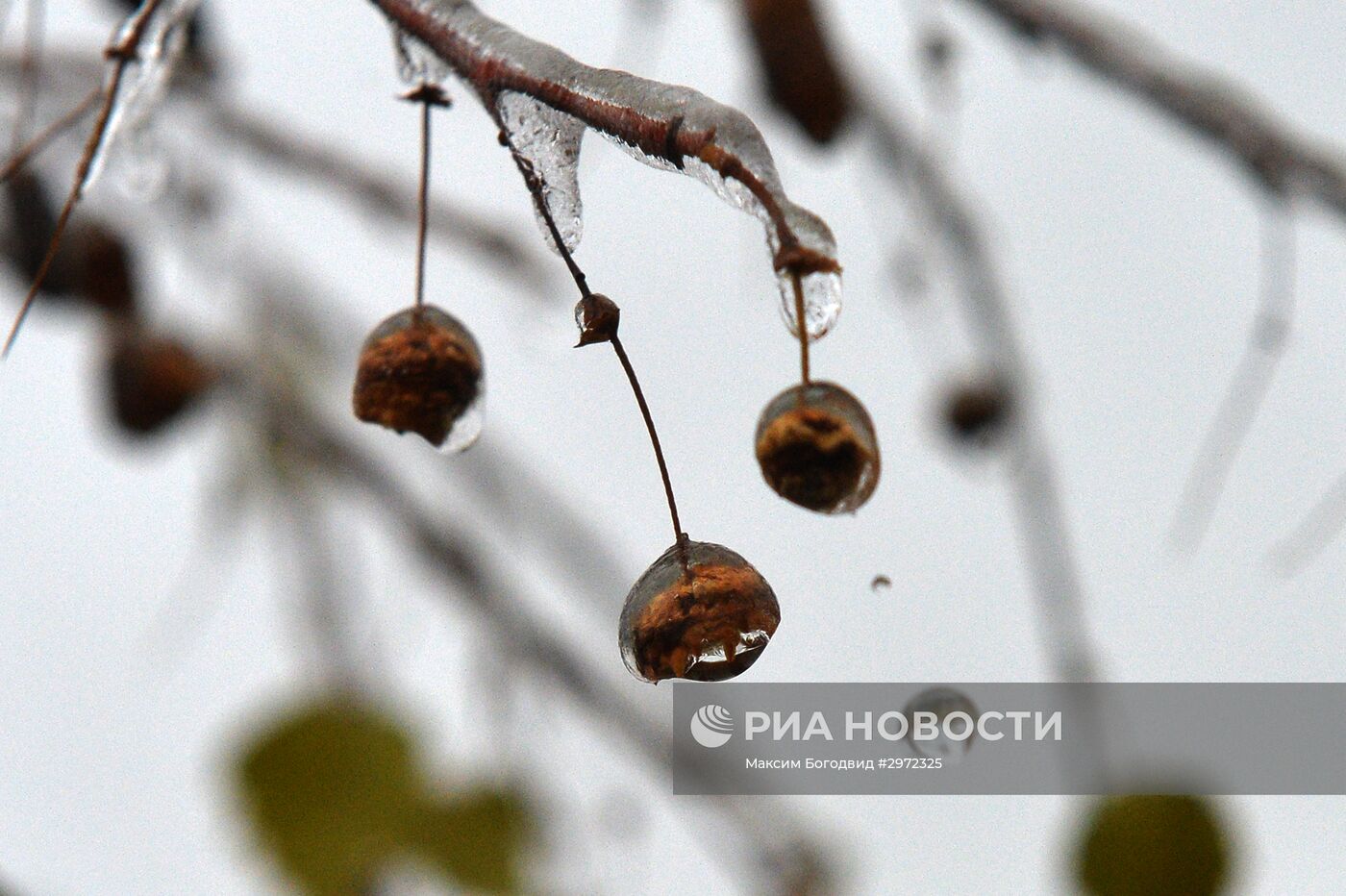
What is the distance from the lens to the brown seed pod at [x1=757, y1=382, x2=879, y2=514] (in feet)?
1.03

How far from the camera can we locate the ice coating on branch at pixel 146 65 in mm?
374

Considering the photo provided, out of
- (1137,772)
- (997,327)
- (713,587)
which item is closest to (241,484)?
(997,327)

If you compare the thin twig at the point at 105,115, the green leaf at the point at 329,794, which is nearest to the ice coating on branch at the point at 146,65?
the thin twig at the point at 105,115

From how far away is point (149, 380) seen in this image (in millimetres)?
1000

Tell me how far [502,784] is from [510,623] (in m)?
0.15

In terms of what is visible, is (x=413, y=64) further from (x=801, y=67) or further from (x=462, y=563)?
(x=462, y=563)

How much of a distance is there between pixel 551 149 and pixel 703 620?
121 mm

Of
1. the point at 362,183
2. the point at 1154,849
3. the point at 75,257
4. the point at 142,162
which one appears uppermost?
the point at 362,183

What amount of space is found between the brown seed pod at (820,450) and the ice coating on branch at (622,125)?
0.06 ft

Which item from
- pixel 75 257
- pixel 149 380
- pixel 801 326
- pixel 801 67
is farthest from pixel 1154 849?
pixel 75 257

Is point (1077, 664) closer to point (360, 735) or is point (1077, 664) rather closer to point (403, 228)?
point (360, 735)

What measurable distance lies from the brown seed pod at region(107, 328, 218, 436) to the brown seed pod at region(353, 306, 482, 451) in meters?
0.69

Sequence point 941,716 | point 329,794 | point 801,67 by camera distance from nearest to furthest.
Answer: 1. point 941,716
2. point 801,67
3. point 329,794

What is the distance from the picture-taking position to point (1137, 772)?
89 cm
